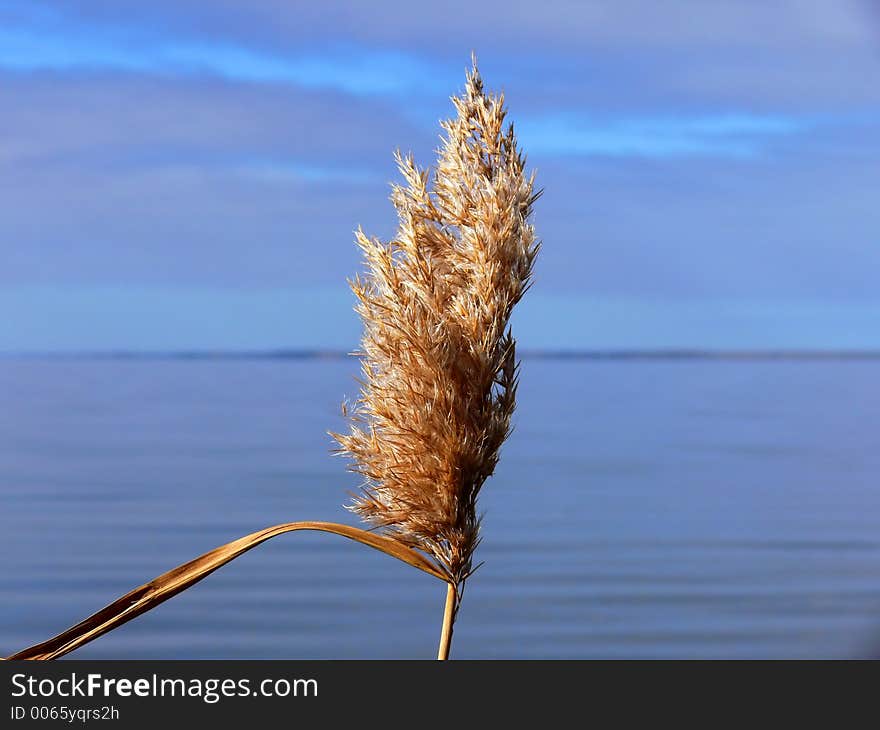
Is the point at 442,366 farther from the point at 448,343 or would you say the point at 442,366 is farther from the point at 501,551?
the point at 501,551

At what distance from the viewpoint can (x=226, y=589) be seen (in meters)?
7.50

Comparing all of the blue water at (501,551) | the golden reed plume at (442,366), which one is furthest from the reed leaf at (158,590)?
the blue water at (501,551)

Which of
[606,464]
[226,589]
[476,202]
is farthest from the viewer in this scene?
[606,464]

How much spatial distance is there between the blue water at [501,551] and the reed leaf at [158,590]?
289 cm

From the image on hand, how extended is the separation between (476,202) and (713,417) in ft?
76.0

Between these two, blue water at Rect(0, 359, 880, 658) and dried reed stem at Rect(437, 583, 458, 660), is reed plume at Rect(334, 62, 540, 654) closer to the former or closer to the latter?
dried reed stem at Rect(437, 583, 458, 660)

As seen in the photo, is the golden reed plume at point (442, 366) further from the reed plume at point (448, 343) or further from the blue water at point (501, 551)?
the blue water at point (501, 551)

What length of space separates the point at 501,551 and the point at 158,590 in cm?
689

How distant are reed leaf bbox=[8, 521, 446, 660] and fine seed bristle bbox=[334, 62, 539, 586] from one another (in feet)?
0.35

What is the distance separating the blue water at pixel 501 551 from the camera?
21.4ft

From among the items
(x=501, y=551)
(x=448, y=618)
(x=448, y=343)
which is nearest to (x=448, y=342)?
(x=448, y=343)

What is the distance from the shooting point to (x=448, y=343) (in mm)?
2096
